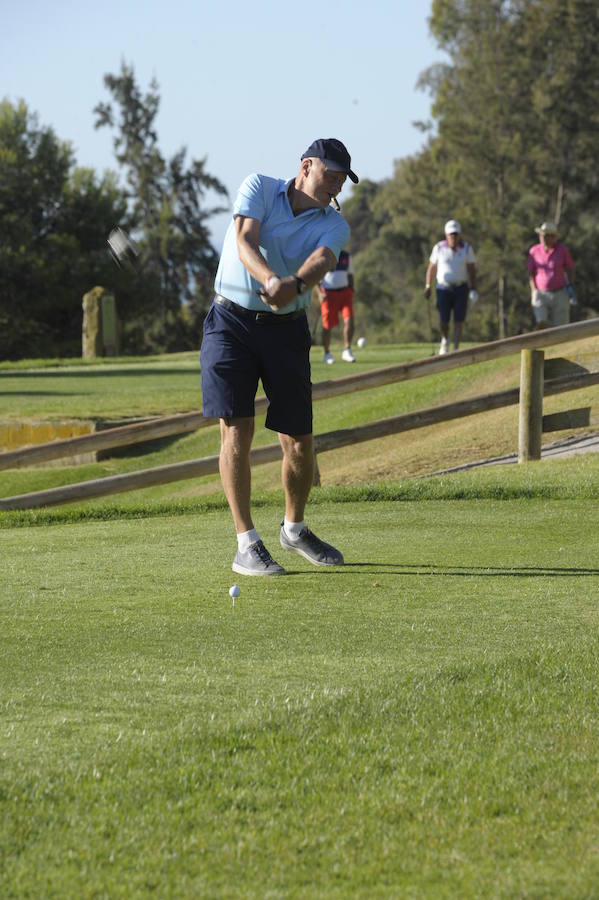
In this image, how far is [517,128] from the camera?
51.2 meters

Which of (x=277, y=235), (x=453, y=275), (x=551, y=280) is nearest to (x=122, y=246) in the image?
(x=277, y=235)

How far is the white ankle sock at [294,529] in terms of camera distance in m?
6.27

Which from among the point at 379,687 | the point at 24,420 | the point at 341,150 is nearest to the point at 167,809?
the point at 379,687

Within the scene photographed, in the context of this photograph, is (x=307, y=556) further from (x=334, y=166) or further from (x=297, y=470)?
(x=334, y=166)

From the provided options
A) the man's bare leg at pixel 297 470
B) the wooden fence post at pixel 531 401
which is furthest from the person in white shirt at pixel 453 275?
the man's bare leg at pixel 297 470

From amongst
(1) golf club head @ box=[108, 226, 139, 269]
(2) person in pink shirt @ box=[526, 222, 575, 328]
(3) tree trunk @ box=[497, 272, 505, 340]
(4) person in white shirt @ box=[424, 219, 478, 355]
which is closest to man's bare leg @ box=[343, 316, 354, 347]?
(4) person in white shirt @ box=[424, 219, 478, 355]

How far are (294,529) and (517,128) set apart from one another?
4771 cm

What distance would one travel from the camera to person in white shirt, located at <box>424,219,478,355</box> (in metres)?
18.6

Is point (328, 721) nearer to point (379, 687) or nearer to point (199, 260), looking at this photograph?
point (379, 687)

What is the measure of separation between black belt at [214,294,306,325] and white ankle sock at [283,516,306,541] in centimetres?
104

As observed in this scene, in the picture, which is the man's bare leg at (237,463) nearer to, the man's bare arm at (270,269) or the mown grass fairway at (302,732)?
the mown grass fairway at (302,732)

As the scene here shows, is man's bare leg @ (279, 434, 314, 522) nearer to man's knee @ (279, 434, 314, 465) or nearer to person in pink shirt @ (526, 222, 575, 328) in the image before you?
man's knee @ (279, 434, 314, 465)

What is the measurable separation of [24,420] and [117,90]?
168 ft

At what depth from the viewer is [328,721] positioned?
11.3 feet
